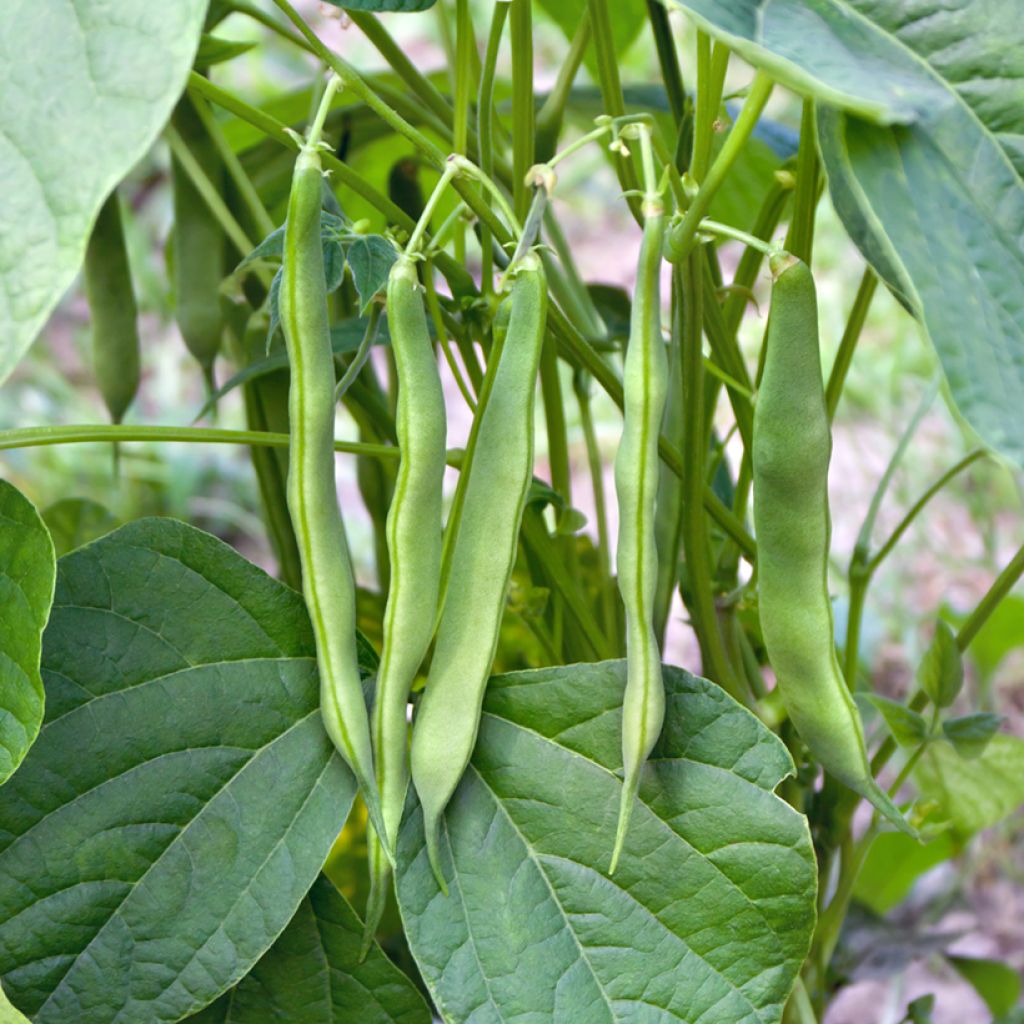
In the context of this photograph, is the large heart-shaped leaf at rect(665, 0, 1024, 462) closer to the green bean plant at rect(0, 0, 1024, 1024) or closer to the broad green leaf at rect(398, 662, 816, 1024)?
the green bean plant at rect(0, 0, 1024, 1024)

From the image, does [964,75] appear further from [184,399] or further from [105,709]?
[184,399]

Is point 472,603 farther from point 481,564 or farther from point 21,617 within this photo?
point 21,617

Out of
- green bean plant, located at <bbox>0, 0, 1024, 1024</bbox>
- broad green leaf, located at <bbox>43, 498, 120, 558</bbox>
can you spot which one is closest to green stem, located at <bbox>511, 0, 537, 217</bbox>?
green bean plant, located at <bbox>0, 0, 1024, 1024</bbox>

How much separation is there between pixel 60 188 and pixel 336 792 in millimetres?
283

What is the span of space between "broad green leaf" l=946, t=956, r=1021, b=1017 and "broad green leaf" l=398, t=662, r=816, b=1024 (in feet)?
2.02

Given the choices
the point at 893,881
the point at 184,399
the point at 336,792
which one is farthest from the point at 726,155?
the point at 184,399

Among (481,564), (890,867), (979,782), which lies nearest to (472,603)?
(481,564)

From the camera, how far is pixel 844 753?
1.75 ft

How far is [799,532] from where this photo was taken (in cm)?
51

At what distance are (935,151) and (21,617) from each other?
40cm

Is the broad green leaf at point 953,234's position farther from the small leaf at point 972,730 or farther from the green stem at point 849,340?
the small leaf at point 972,730

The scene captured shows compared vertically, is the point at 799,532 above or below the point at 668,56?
below

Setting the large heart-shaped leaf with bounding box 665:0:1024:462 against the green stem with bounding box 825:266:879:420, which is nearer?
the large heart-shaped leaf with bounding box 665:0:1024:462

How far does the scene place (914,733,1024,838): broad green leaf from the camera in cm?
81
